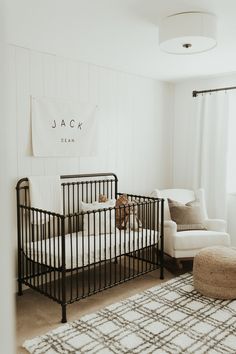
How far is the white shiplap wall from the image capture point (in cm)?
320

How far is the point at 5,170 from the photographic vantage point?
427mm

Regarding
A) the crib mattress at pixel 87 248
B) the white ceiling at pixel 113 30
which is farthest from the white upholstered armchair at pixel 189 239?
the white ceiling at pixel 113 30

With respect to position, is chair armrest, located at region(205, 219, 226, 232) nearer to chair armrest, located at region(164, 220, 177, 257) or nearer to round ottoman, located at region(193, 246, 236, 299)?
chair armrest, located at region(164, 220, 177, 257)

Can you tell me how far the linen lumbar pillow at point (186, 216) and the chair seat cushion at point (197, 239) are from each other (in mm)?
137

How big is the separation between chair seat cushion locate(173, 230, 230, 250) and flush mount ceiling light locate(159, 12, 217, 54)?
1.99 meters

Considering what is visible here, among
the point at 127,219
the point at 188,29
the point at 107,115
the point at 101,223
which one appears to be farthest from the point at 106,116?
the point at 188,29

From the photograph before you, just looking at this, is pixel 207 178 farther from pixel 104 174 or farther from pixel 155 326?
pixel 155 326

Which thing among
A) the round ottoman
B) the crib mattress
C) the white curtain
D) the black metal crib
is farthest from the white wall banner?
the round ottoman

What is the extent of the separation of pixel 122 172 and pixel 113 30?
193cm

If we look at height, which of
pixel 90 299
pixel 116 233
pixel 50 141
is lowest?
pixel 90 299

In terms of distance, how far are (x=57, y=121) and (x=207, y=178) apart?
217 cm

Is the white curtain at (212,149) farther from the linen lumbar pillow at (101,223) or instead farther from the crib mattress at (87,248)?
the linen lumbar pillow at (101,223)

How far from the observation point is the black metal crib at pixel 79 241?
2852 millimetres

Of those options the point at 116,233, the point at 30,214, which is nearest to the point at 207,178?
the point at 116,233
